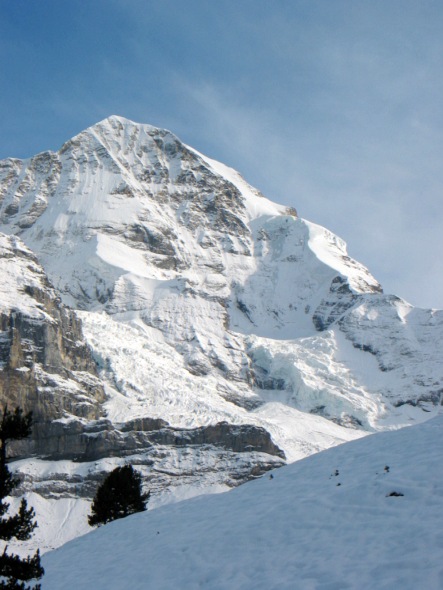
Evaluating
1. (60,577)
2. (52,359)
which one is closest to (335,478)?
(60,577)

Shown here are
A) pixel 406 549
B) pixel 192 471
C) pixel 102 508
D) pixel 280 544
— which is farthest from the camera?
pixel 192 471

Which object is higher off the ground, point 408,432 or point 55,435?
point 55,435

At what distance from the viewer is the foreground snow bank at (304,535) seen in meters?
15.2

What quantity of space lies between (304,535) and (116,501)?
30077 millimetres

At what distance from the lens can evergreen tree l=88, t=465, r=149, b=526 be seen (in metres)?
45.2

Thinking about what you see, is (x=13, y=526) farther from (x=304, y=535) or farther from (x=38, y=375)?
(x=38, y=375)

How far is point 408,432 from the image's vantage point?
26422 millimetres

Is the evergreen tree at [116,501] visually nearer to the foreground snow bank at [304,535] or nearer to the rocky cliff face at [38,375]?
the foreground snow bank at [304,535]

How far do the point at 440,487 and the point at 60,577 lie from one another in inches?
467

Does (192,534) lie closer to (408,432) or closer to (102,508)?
(408,432)

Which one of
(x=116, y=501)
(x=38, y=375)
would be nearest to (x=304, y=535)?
(x=116, y=501)

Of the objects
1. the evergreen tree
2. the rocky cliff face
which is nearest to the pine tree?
the evergreen tree

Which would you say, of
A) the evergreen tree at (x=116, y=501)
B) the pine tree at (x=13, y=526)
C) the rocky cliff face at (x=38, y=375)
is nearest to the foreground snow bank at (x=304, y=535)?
the pine tree at (x=13, y=526)

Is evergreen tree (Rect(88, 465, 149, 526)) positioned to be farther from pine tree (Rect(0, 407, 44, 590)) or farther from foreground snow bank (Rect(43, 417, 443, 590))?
pine tree (Rect(0, 407, 44, 590))
